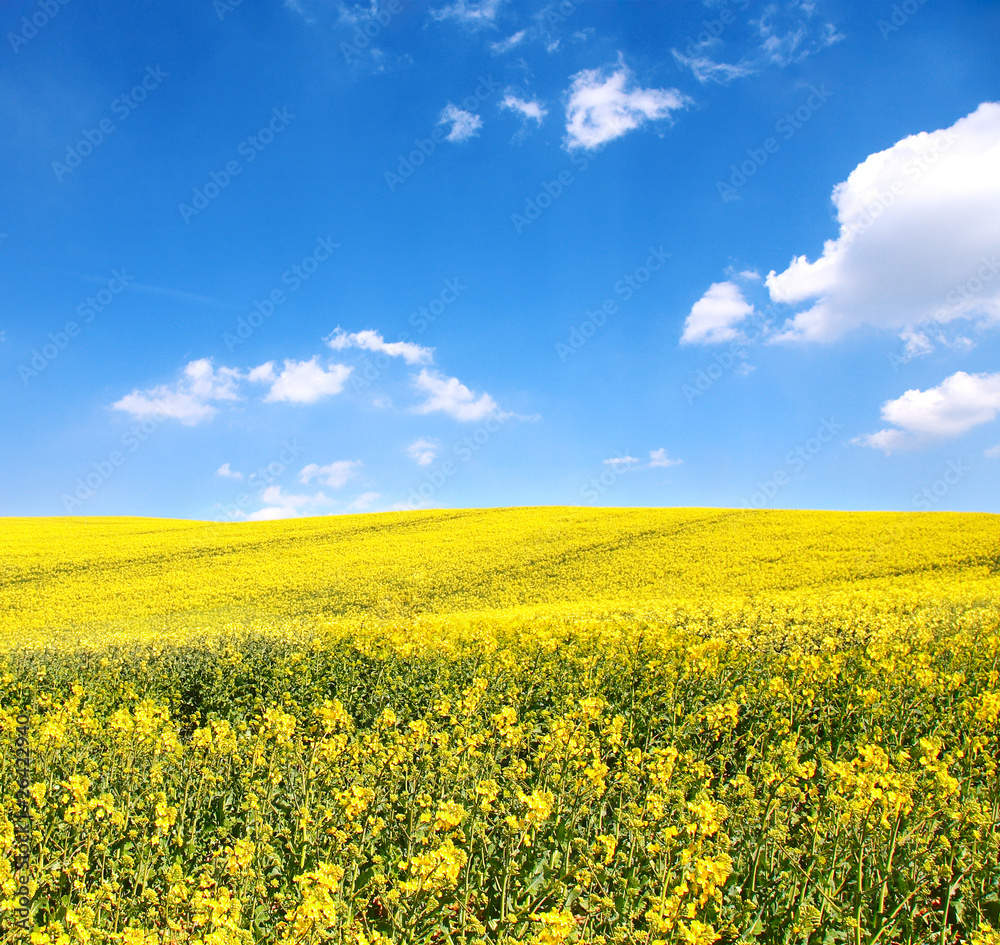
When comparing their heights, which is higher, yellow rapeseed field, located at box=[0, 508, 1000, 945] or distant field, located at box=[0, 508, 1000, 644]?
distant field, located at box=[0, 508, 1000, 644]

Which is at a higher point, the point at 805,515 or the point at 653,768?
the point at 805,515

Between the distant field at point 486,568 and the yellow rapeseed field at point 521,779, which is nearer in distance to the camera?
the yellow rapeseed field at point 521,779

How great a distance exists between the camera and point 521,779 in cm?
587

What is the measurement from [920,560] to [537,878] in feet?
70.4

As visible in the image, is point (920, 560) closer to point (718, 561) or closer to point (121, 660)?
point (718, 561)

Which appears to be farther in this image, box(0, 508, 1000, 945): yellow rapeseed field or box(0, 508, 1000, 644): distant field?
box(0, 508, 1000, 644): distant field

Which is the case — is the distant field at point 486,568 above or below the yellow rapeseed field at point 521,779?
above

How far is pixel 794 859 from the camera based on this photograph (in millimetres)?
4312

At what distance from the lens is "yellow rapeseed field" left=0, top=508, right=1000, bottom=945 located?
3.82 meters

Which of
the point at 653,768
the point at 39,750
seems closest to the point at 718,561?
the point at 653,768

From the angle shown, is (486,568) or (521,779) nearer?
(521,779)

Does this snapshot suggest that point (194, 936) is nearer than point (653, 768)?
Yes

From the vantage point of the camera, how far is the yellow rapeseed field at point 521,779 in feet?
12.5

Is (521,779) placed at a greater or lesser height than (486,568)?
lesser
